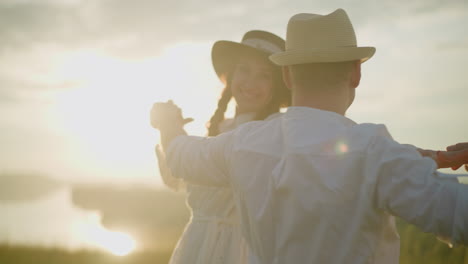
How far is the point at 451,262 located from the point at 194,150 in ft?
20.8

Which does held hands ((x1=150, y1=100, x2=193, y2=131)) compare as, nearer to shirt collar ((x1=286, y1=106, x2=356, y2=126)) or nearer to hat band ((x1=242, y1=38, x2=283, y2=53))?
hat band ((x1=242, y1=38, x2=283, y2=53))

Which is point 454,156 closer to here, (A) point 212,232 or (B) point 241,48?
(A) point 212,232

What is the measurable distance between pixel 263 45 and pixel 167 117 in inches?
50.5

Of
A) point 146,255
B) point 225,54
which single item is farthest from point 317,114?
point 146,255

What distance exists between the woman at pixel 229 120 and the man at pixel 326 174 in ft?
4.72

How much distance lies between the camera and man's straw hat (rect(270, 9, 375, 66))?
2.16 metres

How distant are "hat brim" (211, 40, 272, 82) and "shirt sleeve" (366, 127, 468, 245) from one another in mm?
2388

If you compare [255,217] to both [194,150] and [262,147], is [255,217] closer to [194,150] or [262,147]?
[262,147]

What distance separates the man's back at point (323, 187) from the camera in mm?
1883

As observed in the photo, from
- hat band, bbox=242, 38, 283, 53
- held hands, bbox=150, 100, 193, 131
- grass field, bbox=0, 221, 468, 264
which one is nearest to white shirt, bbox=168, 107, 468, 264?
held hands, bbox=150, 100, 193, 131

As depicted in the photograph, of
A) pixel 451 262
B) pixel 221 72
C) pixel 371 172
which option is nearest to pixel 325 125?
pixel 371 172

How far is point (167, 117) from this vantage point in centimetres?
331

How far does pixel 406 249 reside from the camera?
8227mm

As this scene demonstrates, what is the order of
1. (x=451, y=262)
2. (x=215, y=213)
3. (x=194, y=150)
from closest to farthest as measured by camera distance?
(x=194, y=150) → (x=215, y=213) → (x=451, y=262)
